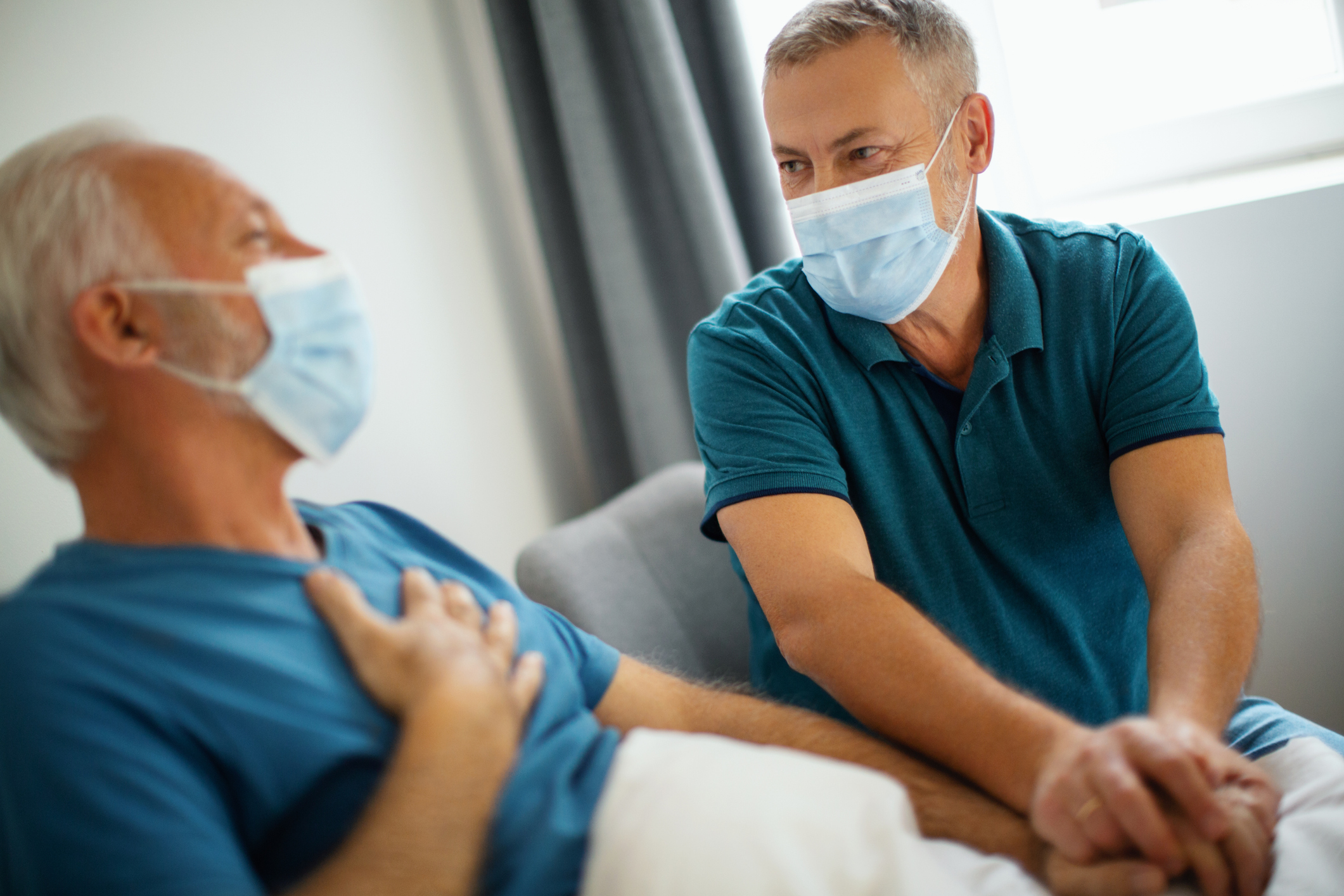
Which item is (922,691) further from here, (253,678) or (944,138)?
(944,138)

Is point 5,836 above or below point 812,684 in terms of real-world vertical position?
above

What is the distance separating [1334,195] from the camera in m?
1.66

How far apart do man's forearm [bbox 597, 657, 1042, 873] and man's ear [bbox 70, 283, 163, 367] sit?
0.52m

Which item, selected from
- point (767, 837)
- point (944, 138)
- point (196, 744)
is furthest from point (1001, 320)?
point (196, 744)

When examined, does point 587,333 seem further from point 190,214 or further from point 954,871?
point 954,871

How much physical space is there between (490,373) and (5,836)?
107 cm

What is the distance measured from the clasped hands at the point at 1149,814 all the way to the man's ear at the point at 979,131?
0.87m

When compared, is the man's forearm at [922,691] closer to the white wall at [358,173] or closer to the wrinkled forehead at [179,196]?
the white wall at [358,173]

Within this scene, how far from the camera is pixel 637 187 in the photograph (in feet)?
6.48

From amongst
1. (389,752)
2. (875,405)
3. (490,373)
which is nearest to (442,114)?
(490,373)

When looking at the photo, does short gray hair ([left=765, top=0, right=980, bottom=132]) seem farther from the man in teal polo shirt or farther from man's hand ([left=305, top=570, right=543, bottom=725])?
man's hand ([left=305, top=570, right=543, bottom=725])

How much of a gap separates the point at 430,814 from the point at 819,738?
1.46 feet

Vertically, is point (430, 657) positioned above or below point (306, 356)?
below

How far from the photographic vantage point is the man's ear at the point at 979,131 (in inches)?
52.1
